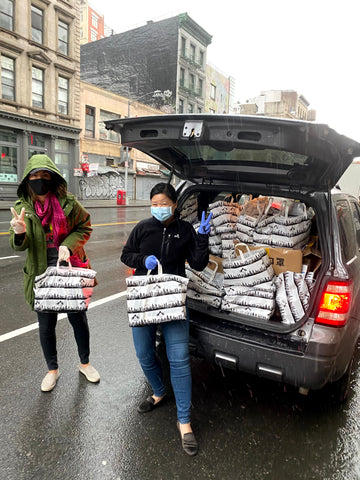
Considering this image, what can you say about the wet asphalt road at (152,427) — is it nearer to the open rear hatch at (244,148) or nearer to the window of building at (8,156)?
the open rear hatch at (244,148)

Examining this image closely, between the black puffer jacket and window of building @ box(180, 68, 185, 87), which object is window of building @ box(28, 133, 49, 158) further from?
the black puffer jacket

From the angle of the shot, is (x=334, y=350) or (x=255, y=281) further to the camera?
(x=255, y=281)

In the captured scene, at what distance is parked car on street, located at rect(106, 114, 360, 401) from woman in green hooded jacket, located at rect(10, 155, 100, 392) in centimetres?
72

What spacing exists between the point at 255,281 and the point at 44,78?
A: 86.3ft

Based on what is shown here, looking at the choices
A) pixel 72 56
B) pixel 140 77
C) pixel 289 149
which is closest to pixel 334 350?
pixel 289 149

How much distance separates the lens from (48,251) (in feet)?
9.23

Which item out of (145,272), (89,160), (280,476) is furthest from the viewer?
(89,160)

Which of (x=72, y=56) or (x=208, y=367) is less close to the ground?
(x=72, y=56)

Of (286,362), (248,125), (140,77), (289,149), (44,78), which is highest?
(140,77)

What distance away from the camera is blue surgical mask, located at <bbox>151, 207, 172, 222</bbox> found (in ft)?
7.99

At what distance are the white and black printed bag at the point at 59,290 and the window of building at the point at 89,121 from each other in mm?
28685

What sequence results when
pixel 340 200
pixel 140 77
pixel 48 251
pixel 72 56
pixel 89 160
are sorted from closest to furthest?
pixel 48 251, pixel 340 200, pixel 72 56, pixel 89 160, pixel 140 77

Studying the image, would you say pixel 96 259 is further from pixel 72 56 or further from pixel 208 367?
pixel 72 56

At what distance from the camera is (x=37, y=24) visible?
2328 cm
